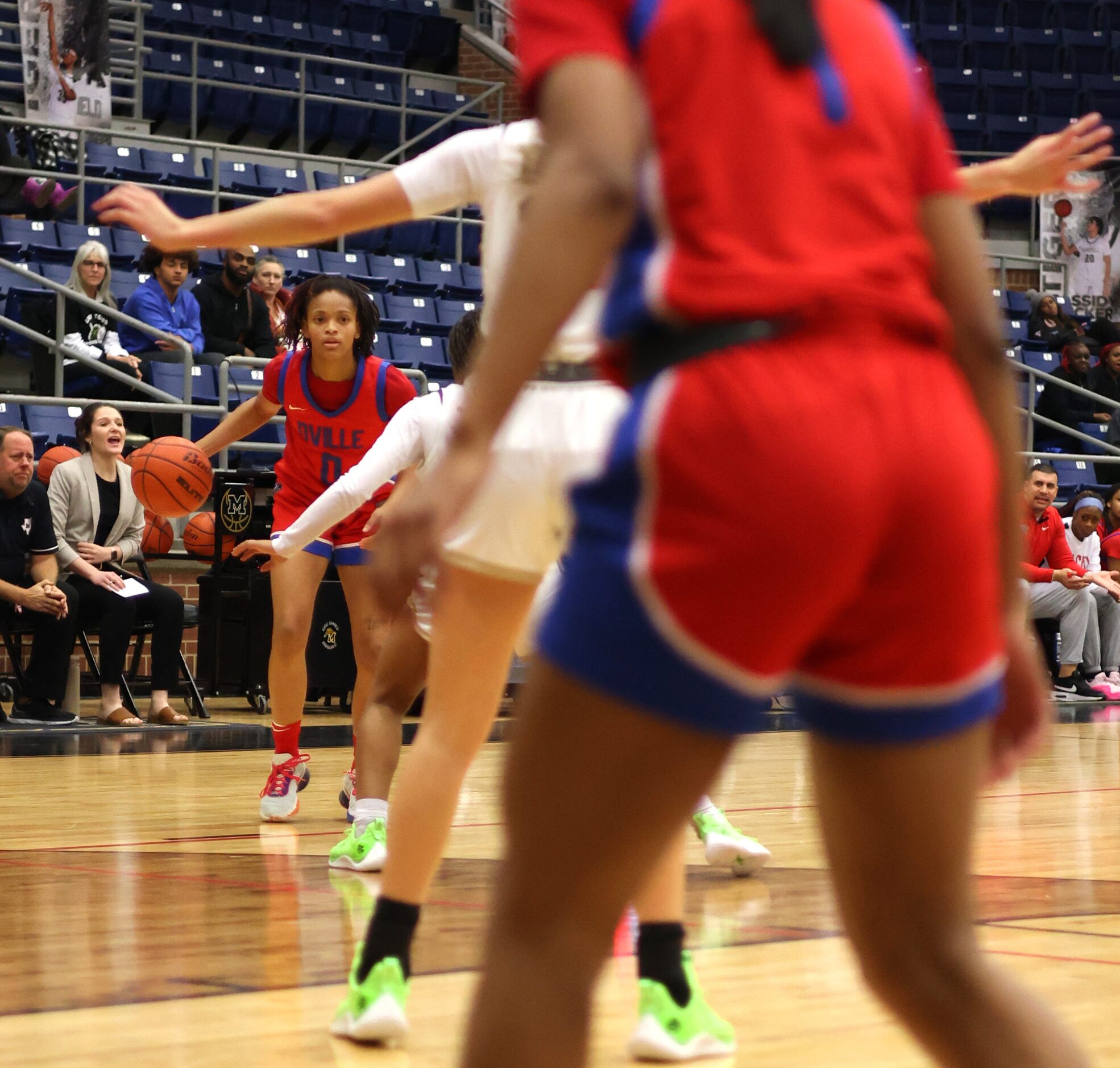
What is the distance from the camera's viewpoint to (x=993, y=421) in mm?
1375

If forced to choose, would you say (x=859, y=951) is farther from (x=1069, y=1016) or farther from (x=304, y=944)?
(x=304, y=944)

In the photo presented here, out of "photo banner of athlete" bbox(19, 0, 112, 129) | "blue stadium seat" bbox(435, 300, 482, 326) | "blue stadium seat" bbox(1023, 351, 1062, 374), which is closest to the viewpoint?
"photo banner of athlete" bbox(19, 0, 112, 129)

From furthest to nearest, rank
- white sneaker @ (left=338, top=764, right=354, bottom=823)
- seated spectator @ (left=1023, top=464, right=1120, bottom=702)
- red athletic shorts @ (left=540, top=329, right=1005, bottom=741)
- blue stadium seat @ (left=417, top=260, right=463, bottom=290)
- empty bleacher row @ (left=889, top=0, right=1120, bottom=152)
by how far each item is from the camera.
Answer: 1. empty bleacher row @ (left=889, top=0, right=1120, bottom=152)
2. blue stadium seat @ (left=417, top=260, right=463, bottom=290)
3. seated spectator @ (left=1023, top=464, right=1120, bottom=702)
4. white sneaker @ (left=338, top=764, right=354, bottom=823)
5. red athletic shorts @ (left=540, top=329, right=1005, bottom=741)

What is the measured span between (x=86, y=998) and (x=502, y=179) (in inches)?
59.8

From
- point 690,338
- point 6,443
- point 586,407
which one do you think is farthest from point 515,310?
point 6,443

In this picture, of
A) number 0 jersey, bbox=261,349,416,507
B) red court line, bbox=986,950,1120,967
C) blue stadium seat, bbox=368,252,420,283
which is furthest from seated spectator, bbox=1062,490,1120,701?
red court line, bbox=986,950,1120,967

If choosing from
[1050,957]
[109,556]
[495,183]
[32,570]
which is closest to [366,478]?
[495,183]

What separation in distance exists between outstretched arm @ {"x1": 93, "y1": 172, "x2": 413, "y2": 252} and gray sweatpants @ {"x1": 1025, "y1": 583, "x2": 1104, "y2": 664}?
964 cm

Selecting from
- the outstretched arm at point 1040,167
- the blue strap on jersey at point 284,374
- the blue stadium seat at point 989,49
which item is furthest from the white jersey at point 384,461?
the blue stadium seat at point 989,49

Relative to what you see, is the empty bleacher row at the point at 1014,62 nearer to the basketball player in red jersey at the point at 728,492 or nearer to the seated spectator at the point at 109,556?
the seated spectator at the point at 109,556

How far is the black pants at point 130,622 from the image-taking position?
8367 millimetres

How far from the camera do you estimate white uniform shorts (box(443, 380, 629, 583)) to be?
2.34 m

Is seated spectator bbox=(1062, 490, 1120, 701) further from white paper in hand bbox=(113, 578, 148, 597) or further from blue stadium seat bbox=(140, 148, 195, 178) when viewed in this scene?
blue stadium seat bbox=(140, 148, 195, 178)

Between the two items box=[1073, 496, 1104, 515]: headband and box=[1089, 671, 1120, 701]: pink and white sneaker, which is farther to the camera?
box=[1073, 496, 1104, 515]: headband
